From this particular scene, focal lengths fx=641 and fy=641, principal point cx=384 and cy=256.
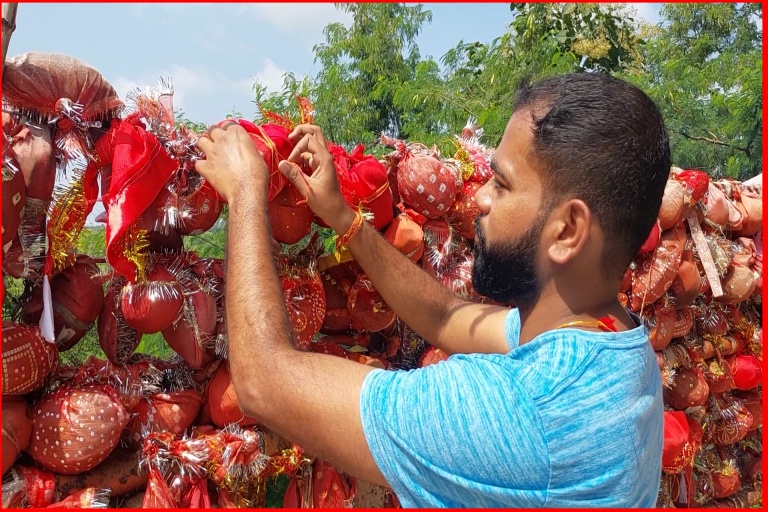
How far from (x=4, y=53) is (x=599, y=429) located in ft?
4.11

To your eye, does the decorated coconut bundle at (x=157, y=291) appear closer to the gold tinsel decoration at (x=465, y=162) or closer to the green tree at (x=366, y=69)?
the gold tinsel decoration at (x=465, y=162)

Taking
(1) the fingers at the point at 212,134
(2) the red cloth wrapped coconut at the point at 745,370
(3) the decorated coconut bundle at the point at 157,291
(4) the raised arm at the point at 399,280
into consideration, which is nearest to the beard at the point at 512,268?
(4) the raised arm at the point at 399,280

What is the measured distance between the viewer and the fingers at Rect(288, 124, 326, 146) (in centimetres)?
150

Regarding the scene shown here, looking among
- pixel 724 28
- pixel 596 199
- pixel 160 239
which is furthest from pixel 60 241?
pixel 724 28

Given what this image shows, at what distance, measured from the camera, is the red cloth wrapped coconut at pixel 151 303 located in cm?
138

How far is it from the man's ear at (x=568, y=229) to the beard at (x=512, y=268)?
3 cm

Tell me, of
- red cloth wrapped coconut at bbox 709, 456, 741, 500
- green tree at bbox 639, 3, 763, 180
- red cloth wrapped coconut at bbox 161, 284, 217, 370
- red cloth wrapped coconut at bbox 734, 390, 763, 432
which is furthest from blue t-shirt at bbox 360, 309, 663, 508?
green tree at bbox 639, 3, 763, 180

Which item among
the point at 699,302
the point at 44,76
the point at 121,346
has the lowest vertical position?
the point at 699,302

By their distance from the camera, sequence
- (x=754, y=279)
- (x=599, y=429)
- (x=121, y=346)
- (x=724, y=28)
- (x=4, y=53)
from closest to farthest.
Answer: (x=599, y=429) → (x=4, y=53) → (x=121, y=346) → (x=754, y=279) → (x=724, y=28)

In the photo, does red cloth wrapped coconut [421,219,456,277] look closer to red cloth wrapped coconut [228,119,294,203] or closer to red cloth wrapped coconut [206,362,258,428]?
red cloth wrapped coconut [228,119,294,203]

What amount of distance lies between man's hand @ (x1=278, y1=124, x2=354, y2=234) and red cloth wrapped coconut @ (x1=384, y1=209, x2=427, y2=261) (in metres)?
0.24

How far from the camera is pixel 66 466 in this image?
52.6 inches

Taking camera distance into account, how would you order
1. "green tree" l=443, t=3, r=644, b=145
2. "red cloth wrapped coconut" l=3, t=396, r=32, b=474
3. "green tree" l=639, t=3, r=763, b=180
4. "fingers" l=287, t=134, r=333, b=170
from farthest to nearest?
1. "green tree" l=639, t=3, r=763, b=180
2. "green tree" l=443, t=3, r=644, b=145
3. "fingers" l=287, t=134, r=333, b=170
4. "red cloth wrapped coconut" l=3, t=396, r=32, b=474

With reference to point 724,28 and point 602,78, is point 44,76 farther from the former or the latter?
point 724,28
